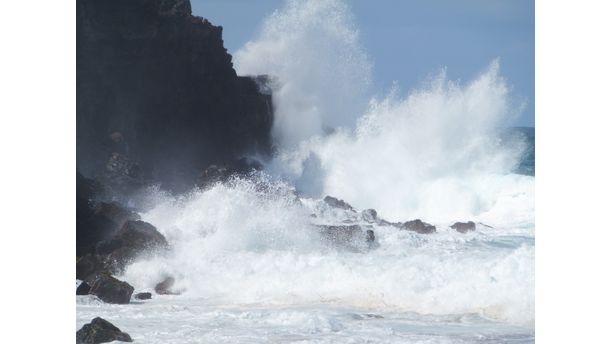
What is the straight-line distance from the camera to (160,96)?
53.0ft

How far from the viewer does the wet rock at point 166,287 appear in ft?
29.2

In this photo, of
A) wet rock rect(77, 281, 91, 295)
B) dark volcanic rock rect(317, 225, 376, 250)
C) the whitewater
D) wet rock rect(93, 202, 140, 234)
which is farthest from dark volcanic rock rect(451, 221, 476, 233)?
wet rock rect(77, 281, 91, 295)

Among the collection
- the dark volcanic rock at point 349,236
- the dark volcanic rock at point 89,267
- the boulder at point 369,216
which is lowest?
the dark volcanic rock at point 89,267

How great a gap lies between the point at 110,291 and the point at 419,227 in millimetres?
5610

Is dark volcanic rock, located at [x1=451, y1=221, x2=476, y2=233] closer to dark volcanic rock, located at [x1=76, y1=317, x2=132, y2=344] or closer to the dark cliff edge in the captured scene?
the dark cliff edge

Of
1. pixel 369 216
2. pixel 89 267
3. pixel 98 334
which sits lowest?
pixel 98 334

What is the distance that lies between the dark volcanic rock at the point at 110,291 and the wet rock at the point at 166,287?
89cm

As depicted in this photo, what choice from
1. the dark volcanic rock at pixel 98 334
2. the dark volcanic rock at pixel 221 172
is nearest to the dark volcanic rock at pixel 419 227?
the dark volcanic rock at pixel 221 172

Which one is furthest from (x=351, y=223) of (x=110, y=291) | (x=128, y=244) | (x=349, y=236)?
(x=110, y=291)

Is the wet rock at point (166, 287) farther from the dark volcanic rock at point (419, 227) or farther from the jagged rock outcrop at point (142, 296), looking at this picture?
the dark volcanic rock at point (419, 227)

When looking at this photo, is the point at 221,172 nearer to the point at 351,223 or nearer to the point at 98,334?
the point at 351,223

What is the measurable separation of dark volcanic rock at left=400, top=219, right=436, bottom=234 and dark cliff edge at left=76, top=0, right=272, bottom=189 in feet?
15.8

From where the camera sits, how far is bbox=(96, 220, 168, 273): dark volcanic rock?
9914 millimetres
